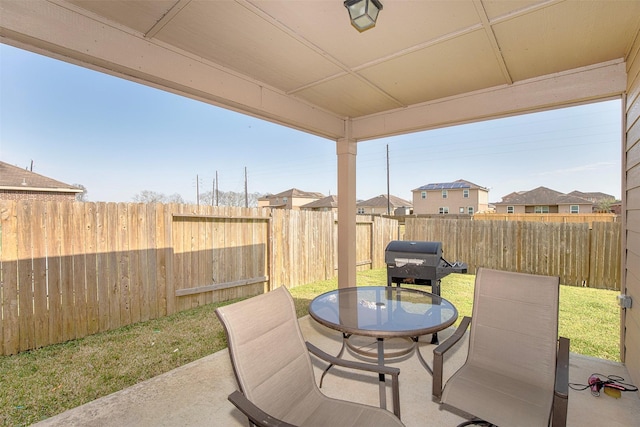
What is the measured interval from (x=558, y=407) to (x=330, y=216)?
5.86 meters

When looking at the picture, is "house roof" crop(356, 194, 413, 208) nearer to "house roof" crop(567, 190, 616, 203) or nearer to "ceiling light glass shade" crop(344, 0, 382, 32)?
"house roof" crop(567, 190, 616, 203)

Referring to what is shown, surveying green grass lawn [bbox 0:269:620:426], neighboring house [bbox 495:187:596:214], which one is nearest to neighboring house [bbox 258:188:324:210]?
neighboring house [bbox 495:187:596:214]

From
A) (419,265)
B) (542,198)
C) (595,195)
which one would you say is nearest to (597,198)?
(595,195)

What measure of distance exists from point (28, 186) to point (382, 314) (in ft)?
35.9

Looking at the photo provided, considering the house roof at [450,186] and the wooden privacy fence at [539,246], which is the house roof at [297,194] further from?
the wooden privacy fence at [539,246]

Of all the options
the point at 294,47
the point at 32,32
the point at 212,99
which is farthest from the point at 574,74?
the point at 32,32

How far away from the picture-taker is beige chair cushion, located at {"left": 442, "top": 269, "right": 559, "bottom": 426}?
170 cm

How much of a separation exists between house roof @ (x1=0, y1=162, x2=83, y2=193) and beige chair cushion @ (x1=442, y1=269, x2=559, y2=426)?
11.6m

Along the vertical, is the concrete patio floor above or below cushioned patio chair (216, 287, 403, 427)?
below

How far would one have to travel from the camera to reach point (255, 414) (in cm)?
127

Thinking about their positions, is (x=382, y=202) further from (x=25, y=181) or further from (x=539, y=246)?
(x=25, y=181)

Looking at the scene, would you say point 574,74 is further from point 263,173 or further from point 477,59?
point 263,173

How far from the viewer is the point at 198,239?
4.89m

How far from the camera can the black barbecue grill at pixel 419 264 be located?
137 inches
